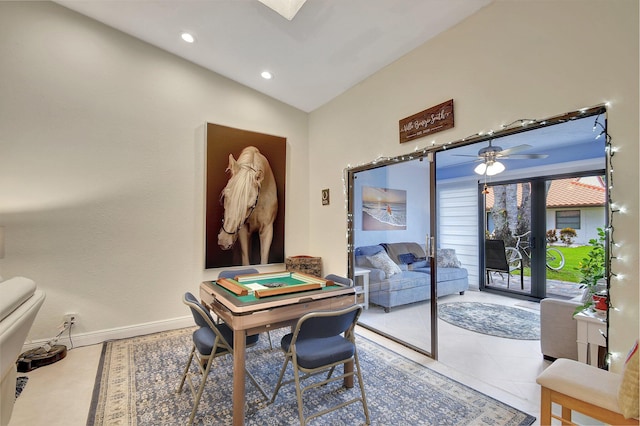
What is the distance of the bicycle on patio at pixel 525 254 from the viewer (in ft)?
16.5

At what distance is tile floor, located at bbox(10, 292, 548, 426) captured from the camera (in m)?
2.09

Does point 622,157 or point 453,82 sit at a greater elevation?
point 453,82

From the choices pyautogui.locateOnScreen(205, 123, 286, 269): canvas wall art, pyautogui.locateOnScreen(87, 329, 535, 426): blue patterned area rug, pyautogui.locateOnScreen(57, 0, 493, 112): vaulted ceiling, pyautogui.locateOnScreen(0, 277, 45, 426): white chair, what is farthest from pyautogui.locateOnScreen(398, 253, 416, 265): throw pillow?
pyautogui.locateOnScreen(0, 277, 45, 426): white chair

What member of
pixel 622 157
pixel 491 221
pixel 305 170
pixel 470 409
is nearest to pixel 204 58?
pixel 305 170

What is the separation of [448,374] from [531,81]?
2.58 metres

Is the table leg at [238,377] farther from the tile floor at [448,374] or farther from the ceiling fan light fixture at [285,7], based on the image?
the ceiling fan light fixture at [285,7]

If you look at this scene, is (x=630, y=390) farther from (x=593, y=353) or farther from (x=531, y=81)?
(x=531, y=81)

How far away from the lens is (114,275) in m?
3.38

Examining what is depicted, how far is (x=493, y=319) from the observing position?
13.4ft

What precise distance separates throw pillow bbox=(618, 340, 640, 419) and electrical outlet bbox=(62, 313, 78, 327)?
4529 mm

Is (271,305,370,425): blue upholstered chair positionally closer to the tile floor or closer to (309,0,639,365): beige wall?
the tile floor

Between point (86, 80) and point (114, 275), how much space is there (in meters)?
2.28

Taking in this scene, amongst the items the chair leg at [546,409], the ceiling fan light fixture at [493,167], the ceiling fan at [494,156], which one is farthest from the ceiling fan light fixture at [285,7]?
the chair leg at [546,409]

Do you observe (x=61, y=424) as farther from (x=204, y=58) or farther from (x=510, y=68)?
(x=510, y=68)
